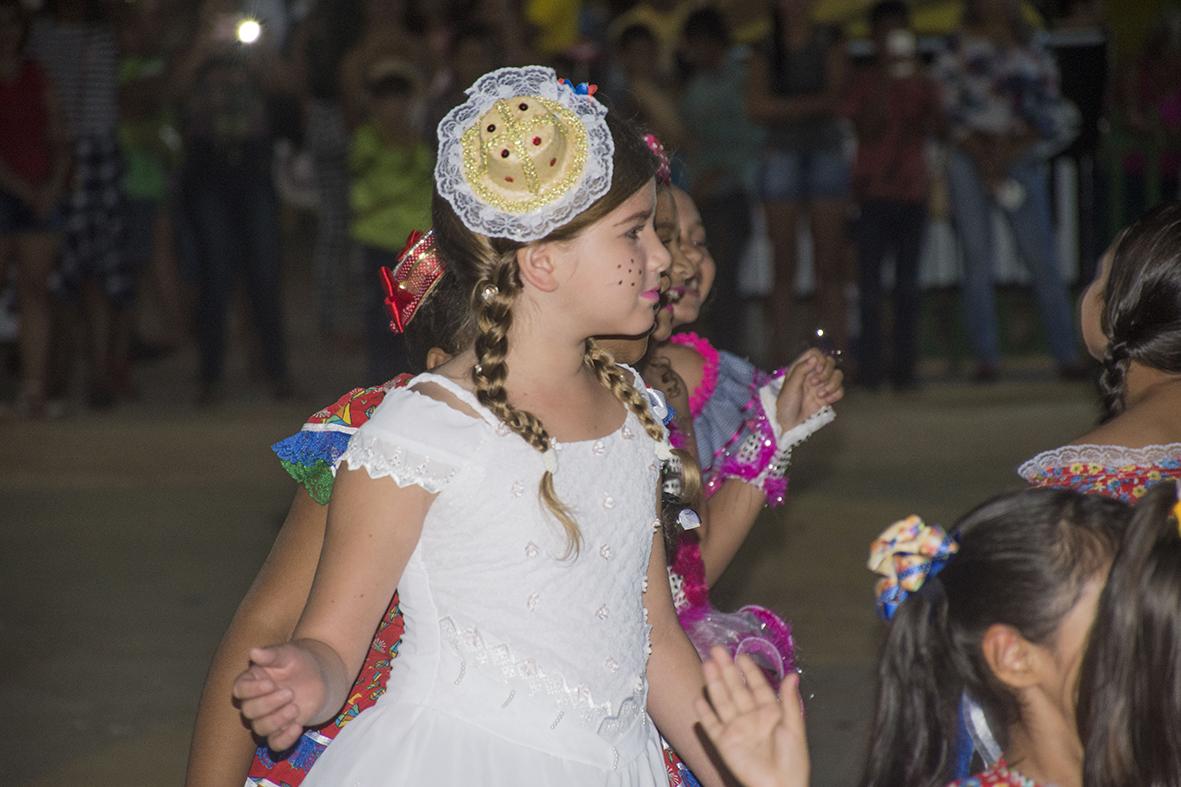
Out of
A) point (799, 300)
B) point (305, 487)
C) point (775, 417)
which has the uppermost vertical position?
point (305, 487)

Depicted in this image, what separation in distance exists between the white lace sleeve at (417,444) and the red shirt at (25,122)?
21.4 feet

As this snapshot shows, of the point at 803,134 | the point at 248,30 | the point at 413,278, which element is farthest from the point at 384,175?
the point at 413,278

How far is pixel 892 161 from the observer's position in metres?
8.79

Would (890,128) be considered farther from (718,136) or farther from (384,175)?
(384,175)

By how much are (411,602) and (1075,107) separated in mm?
9113

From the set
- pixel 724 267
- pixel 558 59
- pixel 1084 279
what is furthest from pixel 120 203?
pixel 1084 279

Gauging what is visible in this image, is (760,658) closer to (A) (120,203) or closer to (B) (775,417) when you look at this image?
(B) (775,417)

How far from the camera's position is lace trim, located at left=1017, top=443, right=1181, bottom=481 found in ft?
9.30

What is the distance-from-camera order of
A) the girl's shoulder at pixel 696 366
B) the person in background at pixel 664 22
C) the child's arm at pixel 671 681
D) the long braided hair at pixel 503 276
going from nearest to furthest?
the long braided hair at pixel 503 276 → the child's arm at pixel 671 681 → the girl's shoulder at pixel 696 366 → the person in background at pixel 664 22

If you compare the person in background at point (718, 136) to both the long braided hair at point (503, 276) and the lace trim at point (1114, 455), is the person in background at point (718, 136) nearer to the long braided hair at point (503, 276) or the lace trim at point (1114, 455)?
the lace trim at point (1114, 455)

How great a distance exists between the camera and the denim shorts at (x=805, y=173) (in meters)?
9.05

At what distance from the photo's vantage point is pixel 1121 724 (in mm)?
2021

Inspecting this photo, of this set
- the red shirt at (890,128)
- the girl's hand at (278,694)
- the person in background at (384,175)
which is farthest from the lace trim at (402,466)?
the red shirt at (890,128)

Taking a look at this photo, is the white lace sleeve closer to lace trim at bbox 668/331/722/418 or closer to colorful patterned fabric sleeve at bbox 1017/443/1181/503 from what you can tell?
colorful patterned fabric sleeve at bbox 1017/443/1181/503
